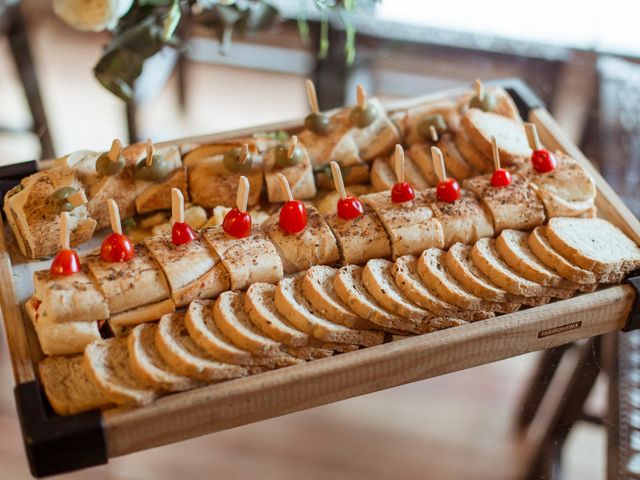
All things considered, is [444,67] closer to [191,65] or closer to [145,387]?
[191,65]

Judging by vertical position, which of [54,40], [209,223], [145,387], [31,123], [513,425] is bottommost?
[513,425]

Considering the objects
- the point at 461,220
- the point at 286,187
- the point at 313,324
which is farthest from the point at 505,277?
the point at 286,187

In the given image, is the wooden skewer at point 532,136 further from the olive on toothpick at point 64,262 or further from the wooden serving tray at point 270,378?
the olive on toothpick at point 64,262

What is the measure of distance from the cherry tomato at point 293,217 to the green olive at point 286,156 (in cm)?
30

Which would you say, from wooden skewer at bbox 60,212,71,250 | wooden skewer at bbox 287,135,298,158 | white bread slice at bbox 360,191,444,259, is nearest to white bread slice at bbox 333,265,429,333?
white bread slice at bbox 360,191,444,259

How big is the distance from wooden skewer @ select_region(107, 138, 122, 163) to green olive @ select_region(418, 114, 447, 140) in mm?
1077

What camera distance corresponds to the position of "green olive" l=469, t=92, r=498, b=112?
2.95 metres

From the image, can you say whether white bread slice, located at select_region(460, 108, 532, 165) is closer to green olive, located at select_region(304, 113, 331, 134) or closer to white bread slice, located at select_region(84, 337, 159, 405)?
green olive, located at select_region(304, 113, 331, 134)

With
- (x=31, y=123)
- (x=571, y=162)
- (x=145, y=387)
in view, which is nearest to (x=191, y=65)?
(x=31, y=123)

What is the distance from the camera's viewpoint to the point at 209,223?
264 centimetres

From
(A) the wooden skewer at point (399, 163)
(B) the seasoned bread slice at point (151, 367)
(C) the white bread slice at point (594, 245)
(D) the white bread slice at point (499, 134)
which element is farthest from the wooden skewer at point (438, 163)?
(B) the seasoned bread slice at point (151, 367)

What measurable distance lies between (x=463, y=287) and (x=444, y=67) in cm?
204

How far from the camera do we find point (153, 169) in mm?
2621

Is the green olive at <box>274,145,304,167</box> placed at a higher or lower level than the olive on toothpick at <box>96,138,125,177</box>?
lower
